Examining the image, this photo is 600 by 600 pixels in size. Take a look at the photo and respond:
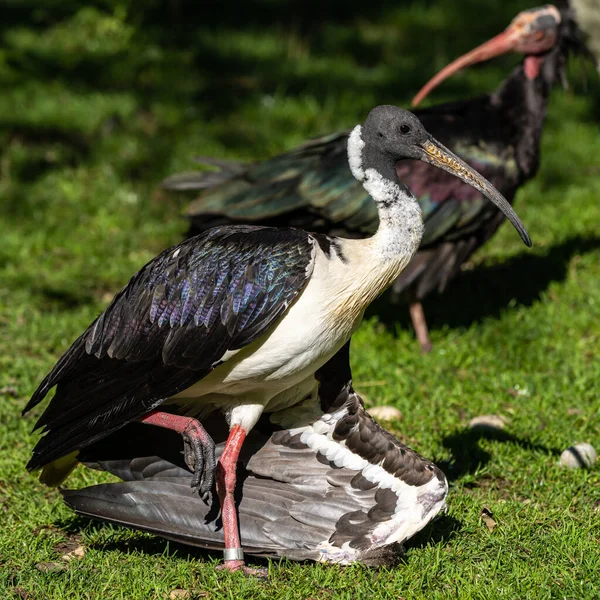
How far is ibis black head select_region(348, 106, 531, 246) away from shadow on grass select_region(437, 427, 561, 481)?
4.48 feet

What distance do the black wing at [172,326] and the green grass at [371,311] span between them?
601 mm

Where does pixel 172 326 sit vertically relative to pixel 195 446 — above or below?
above

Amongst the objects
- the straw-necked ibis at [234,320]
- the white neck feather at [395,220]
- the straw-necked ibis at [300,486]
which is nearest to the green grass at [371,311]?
the straw-necked ibis at [300,486]

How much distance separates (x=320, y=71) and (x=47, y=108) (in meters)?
2.69

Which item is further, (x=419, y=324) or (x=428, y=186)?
(x=419, y=324)

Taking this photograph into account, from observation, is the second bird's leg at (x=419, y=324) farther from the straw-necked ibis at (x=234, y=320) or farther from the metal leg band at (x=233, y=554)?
the metal leg band at (x=233, y=554)

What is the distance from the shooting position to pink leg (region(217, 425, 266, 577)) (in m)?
4.26

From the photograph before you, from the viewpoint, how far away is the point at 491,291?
7.47 meters

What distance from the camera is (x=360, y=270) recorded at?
424cm

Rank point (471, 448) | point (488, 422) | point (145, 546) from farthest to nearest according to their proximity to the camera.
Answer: point (488, 422), point (471, 448), point (145, 546)

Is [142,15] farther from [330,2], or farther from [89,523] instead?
[89,523]

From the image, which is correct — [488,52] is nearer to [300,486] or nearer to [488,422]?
[488,422]

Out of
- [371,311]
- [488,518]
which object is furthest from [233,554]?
[371,311]

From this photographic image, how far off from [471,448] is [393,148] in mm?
1792
